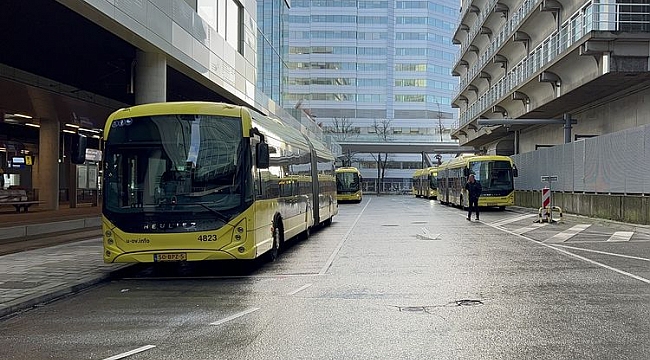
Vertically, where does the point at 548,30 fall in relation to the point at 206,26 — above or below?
above

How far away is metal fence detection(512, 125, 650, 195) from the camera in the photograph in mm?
23483

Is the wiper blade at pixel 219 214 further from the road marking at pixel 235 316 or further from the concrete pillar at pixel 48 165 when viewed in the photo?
the concrete pillar at pixel 48 165

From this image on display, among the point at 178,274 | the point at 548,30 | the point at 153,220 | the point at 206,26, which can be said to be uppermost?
the point at 548,30

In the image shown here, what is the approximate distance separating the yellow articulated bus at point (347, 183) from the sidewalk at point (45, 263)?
34578 millimetres

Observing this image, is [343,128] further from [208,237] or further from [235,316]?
[235,316]

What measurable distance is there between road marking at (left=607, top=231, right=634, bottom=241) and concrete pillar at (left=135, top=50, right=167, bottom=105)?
566 inches

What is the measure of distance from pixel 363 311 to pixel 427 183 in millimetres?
Answer: 62591

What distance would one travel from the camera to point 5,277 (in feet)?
36.9

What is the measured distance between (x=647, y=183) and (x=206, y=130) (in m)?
17.0

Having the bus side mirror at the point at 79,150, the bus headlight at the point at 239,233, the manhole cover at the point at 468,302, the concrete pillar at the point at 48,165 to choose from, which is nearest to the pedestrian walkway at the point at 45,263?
the bus side mirror at the point at 79,150

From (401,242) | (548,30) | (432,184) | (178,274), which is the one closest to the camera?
(178,274)

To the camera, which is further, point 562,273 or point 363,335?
point 562,273

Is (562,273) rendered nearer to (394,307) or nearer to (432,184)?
(394,307)

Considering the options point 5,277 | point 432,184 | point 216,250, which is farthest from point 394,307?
point 432,184
